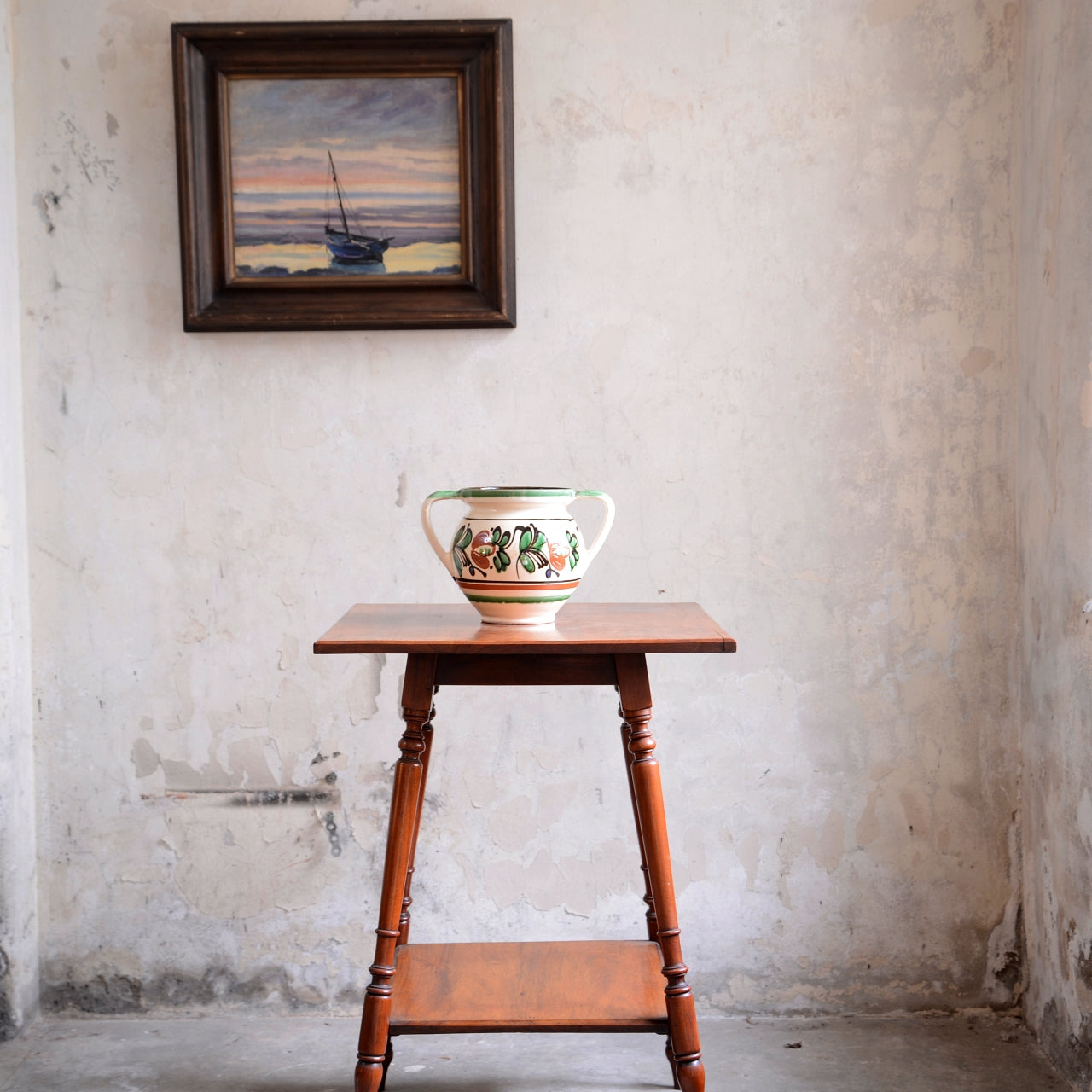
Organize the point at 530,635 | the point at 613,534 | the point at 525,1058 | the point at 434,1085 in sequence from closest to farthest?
the point at 530,635 → the point at 434,1085 → the point at 525,1058 → the point at 613,534

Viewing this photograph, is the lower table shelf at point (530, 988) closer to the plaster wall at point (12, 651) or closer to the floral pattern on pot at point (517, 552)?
the floral pattern on pot at point (517, 552)

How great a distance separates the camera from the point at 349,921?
2.17m

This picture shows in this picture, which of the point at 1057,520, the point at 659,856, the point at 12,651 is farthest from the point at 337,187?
the point at 1057,520

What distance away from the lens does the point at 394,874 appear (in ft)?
5.20

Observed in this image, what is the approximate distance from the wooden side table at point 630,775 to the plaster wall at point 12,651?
83 centimetres

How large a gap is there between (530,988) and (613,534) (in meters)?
0.88

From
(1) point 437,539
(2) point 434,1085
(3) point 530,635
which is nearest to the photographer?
(3) point 530,635

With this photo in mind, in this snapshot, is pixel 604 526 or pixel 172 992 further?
pixel 172 992

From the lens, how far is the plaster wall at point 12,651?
2045mm

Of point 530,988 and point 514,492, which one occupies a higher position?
point 514,492

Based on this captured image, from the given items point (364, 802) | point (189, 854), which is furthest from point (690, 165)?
point (189, 854)

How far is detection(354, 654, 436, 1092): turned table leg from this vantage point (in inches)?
62.4

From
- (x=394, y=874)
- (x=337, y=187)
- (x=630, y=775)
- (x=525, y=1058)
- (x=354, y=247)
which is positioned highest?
(x=337, y=187)

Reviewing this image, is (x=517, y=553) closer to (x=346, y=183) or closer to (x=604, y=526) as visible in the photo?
(x=604, y=526)
